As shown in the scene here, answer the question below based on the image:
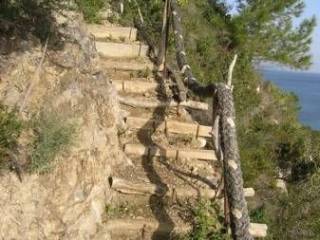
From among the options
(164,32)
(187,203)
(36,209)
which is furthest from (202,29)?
(36,209)

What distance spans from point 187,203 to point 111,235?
82 centimetres

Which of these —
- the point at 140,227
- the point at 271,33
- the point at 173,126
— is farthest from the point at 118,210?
the point at 271,33

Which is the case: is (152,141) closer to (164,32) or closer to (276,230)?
(164,32)

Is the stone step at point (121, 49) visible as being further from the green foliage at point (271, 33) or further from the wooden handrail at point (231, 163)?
the green foliage at point (271, 33)

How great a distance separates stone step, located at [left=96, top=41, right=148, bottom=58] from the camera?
7.82 m

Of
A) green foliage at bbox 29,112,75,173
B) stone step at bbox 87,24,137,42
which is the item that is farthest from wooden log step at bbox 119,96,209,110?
green foliage at bbox 29,112,75,173

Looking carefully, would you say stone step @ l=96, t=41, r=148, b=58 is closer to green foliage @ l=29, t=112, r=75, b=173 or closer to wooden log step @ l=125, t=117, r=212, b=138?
wooden log step @ l=125, t=117, r=212, b=138

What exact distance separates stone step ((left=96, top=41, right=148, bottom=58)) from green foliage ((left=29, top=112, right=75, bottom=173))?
121 inches

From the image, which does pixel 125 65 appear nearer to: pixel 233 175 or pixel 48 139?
pixel 48 139

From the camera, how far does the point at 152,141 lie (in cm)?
620

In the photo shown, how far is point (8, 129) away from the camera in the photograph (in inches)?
179

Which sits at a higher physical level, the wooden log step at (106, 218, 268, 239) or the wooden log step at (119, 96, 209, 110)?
the wooden log step at (119, 96, 209, 110)

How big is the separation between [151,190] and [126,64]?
8.64 feet

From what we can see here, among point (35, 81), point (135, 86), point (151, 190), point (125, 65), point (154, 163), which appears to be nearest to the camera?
point (35, 81)
